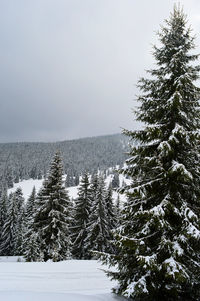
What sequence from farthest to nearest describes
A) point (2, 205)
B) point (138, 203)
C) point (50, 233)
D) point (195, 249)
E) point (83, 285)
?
point (2, 205), point (50, 233), point (83, 285), point (138, 203), point (195, 249)

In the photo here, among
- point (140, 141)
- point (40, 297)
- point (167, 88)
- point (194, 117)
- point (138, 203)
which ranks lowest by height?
point (40, 297)

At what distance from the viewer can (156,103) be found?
316 inches

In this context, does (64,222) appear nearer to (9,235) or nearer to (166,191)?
(166,191)

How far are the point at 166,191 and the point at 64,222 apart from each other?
16.6m

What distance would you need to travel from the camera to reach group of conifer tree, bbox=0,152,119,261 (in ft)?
67.3

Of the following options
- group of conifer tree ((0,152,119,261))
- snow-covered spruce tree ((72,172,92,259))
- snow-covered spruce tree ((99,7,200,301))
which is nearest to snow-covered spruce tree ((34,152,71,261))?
group of conifer tree ((0,152,119,261))

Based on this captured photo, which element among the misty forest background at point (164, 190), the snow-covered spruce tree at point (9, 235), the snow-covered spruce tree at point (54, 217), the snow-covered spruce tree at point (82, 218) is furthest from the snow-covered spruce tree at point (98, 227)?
the snow-covered spruce tree at point (9, 235)

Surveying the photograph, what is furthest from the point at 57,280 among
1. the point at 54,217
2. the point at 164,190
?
the point at 54,217

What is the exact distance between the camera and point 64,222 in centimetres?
2188

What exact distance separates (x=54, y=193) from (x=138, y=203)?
15315mm

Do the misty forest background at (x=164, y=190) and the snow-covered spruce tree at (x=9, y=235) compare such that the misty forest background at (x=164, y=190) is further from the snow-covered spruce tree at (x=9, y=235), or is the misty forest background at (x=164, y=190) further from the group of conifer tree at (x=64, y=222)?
the snow-covered spruce tree at (x=9, y=235)

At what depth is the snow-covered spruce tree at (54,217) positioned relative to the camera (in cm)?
2055

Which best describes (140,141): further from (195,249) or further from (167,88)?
(195,249)

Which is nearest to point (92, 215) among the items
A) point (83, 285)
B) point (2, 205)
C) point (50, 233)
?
point (50, 233)
